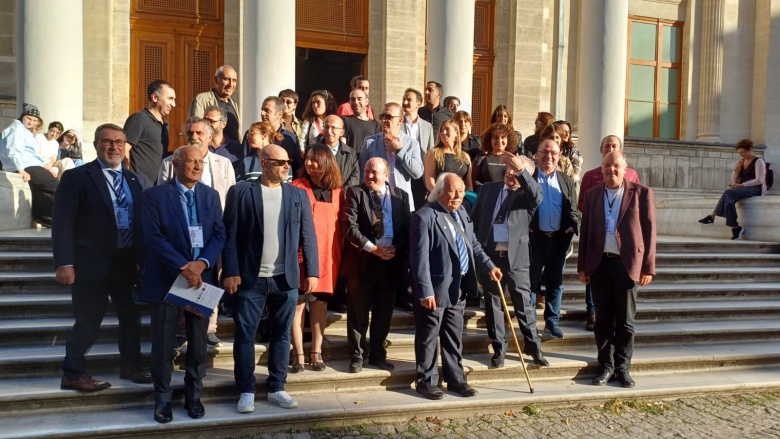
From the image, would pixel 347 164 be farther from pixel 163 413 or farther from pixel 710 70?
pixel 710 70

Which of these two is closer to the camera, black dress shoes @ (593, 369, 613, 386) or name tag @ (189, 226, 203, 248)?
→ name tag @ (189, 226, 203, 248)

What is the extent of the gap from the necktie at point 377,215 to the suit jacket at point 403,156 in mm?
568

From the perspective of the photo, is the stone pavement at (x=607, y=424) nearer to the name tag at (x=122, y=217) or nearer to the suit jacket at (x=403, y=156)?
the name tag at (x=122, y=217)

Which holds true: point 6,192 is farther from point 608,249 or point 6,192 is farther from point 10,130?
point 608,249

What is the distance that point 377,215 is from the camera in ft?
20.1

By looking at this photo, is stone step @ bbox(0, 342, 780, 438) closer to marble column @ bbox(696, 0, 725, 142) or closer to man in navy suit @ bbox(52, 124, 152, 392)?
man in navy suit @ bbox(52, 124, 152, 392)

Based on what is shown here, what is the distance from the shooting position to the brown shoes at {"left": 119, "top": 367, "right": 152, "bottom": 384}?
5.50 metres

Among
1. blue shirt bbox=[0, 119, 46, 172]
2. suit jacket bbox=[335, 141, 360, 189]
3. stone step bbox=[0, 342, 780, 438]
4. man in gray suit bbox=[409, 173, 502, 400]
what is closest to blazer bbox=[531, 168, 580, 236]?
man in gray suit bbox=[409, 173, 502, 400]

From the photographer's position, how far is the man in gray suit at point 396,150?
21.8 feet

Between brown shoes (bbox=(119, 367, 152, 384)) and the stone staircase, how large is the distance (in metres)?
0.07

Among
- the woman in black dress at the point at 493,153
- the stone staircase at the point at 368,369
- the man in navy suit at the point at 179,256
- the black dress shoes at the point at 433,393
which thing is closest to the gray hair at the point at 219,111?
the man in navy suit at the point at 179,256

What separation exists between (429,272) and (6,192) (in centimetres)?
575

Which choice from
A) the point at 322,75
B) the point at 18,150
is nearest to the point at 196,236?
the point at 18,150

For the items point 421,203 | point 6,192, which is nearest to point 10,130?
point 6,192
